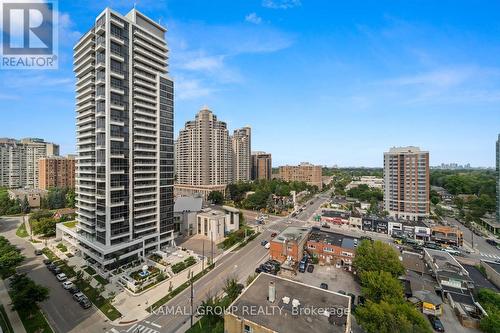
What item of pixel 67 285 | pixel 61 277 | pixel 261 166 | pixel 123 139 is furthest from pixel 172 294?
pixel 261 166

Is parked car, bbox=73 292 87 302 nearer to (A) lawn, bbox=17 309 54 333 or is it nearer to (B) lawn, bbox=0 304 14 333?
(A) lawn, bbox=17 309 54 333

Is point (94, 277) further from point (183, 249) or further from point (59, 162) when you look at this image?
point (59, 162)

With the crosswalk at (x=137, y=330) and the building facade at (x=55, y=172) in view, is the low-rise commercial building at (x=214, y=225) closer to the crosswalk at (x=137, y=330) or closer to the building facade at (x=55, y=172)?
the crosswalk at (x=137, y=330)

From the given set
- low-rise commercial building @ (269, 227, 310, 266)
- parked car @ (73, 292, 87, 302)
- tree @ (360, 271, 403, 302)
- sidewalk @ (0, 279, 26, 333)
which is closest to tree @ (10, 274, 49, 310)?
sidewalk @ (0, 279, 26, 333)

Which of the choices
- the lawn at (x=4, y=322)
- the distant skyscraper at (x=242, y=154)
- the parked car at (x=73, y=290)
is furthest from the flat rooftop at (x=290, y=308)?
the distant skyscraper at (x=242, y=154)

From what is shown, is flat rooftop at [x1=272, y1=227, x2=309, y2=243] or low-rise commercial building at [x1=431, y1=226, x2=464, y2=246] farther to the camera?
low-rise commercial building at [x1=431, y1=226, x2=464, y2=246]

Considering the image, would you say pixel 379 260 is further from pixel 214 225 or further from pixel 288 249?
pixel 214 225
